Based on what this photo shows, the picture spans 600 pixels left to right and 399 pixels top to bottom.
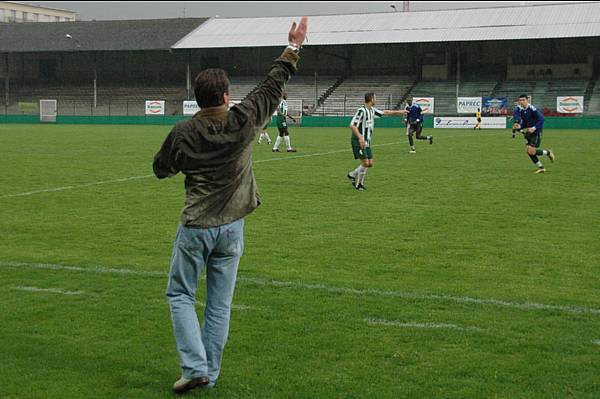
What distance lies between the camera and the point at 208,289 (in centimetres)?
→ 543

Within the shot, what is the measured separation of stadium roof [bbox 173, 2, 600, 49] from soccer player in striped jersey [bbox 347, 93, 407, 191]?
3972cm

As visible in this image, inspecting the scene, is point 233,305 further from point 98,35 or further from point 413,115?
point 98,35

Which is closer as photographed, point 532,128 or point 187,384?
point 187,384

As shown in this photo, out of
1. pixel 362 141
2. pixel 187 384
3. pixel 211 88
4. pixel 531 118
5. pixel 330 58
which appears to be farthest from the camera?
pixel 330 58

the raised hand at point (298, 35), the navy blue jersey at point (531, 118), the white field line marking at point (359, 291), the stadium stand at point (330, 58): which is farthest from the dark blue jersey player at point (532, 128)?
the stadium stand at point (330, 58)

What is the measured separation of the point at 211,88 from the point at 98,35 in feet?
226

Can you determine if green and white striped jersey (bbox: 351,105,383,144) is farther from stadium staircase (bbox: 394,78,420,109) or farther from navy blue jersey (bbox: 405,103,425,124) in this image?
stadium staircase (bbox: 394,78,420,109)

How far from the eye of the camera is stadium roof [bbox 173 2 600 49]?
55469 mm

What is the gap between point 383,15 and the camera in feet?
211

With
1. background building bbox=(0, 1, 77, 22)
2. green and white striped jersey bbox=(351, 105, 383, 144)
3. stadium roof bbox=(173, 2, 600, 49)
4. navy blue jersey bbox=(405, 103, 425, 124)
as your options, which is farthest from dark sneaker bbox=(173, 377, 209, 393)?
background building bbox=(0, 1, 77, 22)

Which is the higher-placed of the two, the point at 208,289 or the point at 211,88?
the point at 211,88

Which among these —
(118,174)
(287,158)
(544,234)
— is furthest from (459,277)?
→ (287,158)

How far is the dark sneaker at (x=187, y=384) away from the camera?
522 cm

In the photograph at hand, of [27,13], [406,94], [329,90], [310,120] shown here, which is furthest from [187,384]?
[27,13]
